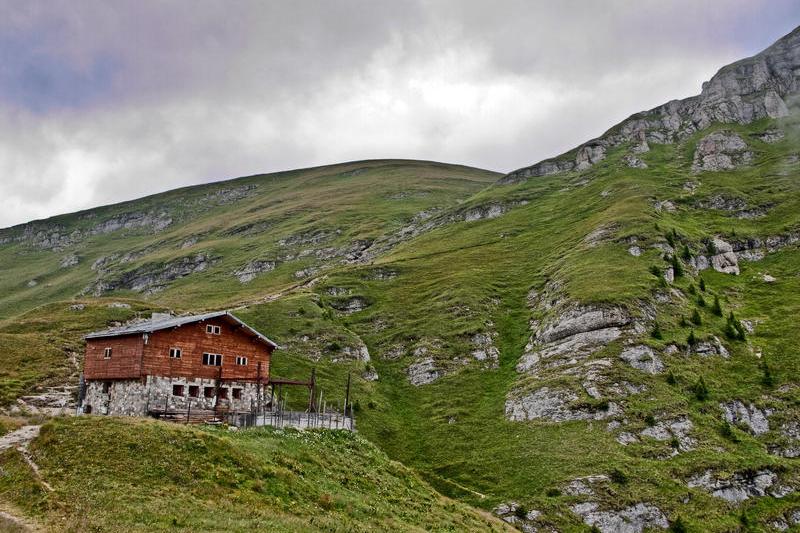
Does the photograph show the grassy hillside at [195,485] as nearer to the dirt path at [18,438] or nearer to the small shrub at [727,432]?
the dirt path at [18,438]

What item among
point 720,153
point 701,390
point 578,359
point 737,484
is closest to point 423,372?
point 578,359

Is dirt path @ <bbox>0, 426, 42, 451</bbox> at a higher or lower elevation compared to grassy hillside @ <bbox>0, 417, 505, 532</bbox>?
higher

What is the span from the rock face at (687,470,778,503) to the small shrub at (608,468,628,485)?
676cm

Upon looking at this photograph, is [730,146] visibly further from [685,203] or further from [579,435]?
[579,435]

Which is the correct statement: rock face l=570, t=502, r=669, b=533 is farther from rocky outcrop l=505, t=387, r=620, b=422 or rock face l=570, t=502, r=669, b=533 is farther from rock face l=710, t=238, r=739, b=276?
rock face l=710, t=238, r=739, b=276

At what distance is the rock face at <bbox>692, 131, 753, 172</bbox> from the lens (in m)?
172

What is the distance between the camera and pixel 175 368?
210 ft

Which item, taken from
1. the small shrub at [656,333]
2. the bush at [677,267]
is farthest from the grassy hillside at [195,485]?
the bush at [677,267]

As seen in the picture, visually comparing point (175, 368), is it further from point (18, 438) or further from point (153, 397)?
point (18, 438)

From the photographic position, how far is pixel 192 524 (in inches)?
1092

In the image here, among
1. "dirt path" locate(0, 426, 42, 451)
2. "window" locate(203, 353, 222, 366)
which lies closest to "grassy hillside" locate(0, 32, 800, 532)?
"dirt path" locate(0, 426, 42, 451)

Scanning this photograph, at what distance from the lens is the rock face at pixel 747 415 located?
69.2 meters

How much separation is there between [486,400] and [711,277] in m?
56.8

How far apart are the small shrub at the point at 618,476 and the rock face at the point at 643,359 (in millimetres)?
20044
